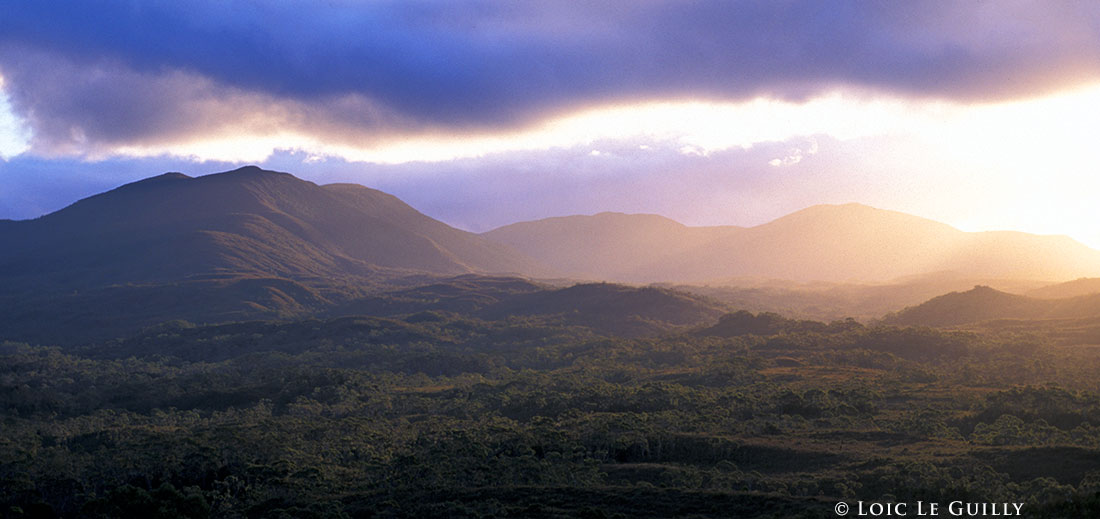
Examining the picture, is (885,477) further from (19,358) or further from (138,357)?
(138,357)

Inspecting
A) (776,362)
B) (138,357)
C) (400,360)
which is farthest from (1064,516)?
(138,357)

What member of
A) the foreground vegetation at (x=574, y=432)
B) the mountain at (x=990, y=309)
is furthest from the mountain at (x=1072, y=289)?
the foreground vegetation at (x=574, y=432)

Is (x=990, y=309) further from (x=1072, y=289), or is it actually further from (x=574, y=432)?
(x=574, y=432)

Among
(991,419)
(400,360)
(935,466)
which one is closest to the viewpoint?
(935,466)

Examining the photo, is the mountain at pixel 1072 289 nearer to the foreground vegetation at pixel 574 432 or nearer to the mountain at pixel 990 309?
the mountain at pixel 990 309

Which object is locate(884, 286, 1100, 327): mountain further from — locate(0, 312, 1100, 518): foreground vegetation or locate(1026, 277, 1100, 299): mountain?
locate(1026, 277, 1100, 299): mountain

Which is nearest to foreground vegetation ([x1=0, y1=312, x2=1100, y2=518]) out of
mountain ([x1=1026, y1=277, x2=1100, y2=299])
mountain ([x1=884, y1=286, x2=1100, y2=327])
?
mountain ([x1=884, y1=286, x2=1100, y2=327])

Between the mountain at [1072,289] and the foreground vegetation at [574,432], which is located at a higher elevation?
the mountain at [1072,289]
